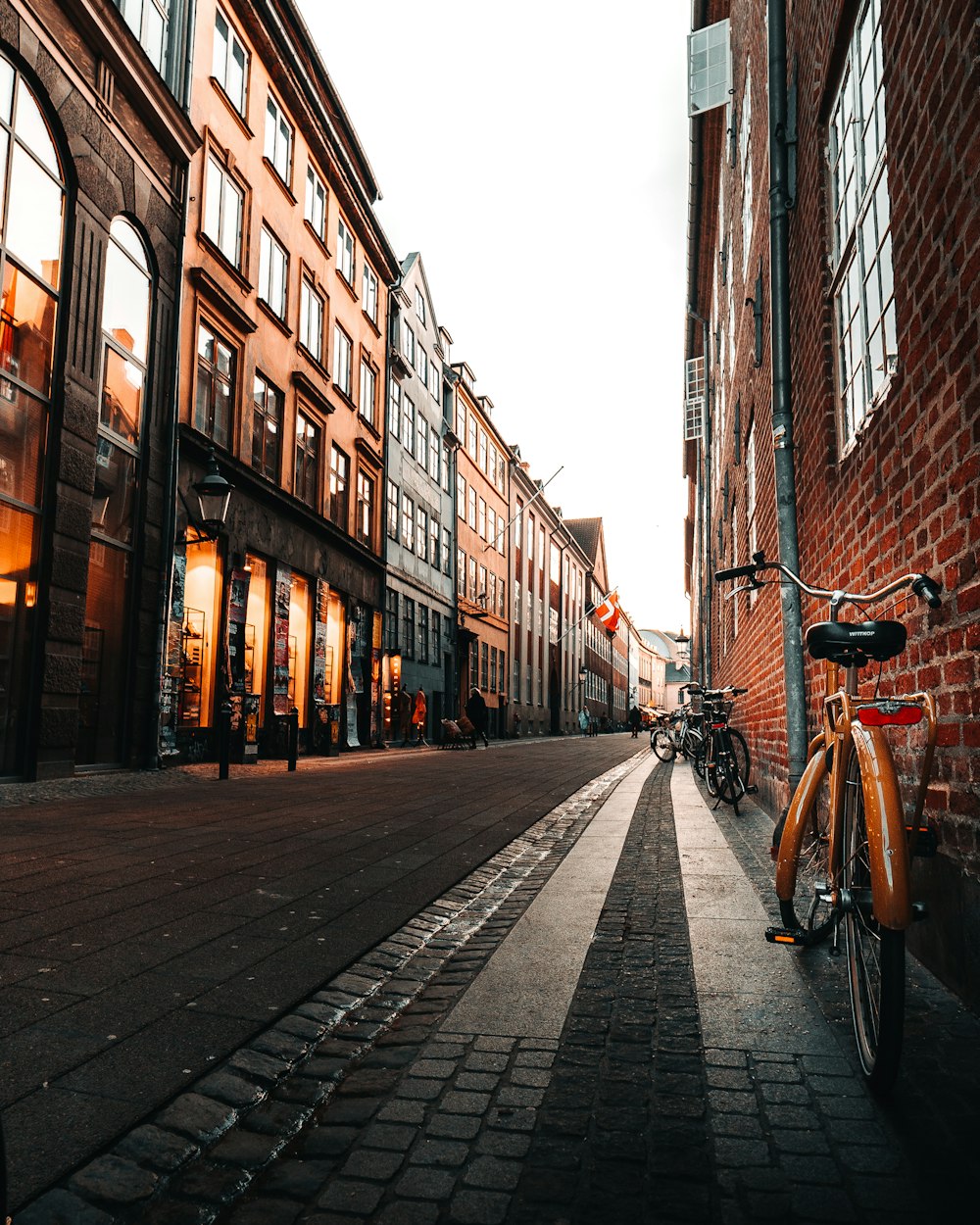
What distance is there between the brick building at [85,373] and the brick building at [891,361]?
7551 millimetres

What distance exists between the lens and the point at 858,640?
286 cm

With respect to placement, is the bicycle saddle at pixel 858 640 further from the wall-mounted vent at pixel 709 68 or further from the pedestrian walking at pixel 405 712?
the pedestrian walking at pixel 405 712

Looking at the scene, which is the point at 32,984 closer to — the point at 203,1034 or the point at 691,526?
the point at 203,1034

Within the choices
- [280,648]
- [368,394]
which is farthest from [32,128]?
[368,394]

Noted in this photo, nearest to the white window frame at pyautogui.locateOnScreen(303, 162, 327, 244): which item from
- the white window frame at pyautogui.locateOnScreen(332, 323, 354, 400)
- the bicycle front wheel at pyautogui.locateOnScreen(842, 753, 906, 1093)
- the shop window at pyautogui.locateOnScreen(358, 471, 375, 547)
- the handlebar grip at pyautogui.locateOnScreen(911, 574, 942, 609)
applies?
the white window frame at pyautogui.locateOnScreen(332, 323, 354, 400)

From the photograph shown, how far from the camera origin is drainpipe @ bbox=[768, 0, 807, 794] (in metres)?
6.11

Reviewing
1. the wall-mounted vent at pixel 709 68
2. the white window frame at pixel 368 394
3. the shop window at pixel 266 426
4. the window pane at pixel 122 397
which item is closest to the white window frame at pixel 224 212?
the shop window at pixel 266 426

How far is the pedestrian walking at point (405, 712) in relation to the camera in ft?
86.0

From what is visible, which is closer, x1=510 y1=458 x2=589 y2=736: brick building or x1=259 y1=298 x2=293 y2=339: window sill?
x1=259 y1=298 x2=293 y2=339: window sill

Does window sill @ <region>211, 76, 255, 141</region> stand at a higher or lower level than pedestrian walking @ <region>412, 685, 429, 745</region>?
higher

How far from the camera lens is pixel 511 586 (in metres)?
45.5

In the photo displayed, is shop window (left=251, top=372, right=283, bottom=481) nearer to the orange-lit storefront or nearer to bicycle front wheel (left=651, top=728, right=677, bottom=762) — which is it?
the orange-lit storefront

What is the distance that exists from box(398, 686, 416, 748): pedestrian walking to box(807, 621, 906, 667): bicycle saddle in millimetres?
23358

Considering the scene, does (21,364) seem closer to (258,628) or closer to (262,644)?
(258,628)
